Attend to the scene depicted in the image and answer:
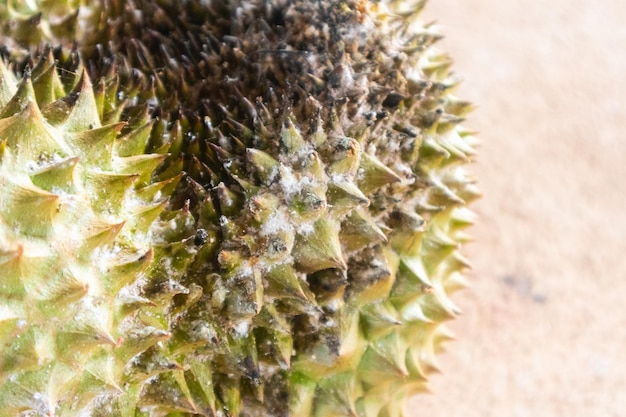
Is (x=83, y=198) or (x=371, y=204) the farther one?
(x=371, y=204)

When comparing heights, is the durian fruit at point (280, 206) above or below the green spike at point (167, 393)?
above

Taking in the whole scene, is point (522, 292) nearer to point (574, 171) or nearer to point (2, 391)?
point (574, 171)

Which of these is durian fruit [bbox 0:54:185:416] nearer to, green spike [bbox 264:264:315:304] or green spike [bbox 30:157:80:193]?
green spike [bbox 30:157:80:193]

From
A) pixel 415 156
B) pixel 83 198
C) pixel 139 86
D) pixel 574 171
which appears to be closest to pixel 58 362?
pixel 83 198

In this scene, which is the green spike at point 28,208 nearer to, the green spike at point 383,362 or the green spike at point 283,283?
the green spike at point 283,283

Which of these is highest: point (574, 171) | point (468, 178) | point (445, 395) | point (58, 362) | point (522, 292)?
point (468, 178)

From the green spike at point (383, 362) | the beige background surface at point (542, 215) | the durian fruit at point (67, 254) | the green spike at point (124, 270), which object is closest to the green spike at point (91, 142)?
the durian fruit at point (67, 254)
